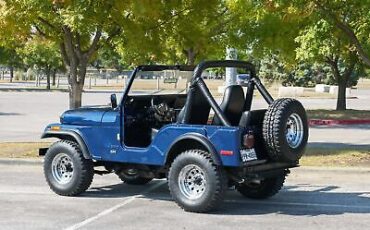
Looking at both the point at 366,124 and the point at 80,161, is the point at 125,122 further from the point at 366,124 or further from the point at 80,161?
the point at 366,124

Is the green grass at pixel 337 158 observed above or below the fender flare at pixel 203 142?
below

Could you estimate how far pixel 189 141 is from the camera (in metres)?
8.03

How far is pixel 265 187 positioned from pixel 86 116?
8.78 ft

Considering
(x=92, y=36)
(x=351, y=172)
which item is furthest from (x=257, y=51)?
(x=351, y=172)

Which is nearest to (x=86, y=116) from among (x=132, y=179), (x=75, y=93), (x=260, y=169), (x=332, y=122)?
(x=132, y=179)

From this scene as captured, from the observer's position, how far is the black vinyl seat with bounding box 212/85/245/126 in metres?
8.24

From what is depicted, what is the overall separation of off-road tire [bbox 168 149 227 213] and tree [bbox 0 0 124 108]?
4751mm

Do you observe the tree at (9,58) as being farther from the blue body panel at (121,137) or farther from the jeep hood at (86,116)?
the blue body panel at (121,137)

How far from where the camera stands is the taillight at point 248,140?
25.1 feet

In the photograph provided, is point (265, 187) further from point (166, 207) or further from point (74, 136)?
point (74, 136)

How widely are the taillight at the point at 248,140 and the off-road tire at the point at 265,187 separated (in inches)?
→ 50.0

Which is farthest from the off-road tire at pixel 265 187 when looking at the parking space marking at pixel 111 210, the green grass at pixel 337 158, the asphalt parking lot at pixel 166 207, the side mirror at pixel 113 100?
the green grass at pixel 337 158

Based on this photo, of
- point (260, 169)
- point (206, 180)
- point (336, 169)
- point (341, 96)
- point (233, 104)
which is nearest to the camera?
point (206, 180)

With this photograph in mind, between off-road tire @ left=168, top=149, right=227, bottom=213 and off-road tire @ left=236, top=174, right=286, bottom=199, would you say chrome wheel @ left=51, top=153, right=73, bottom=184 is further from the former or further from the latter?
off-road tire @ left=236, top=174, right=286, bottom=199
